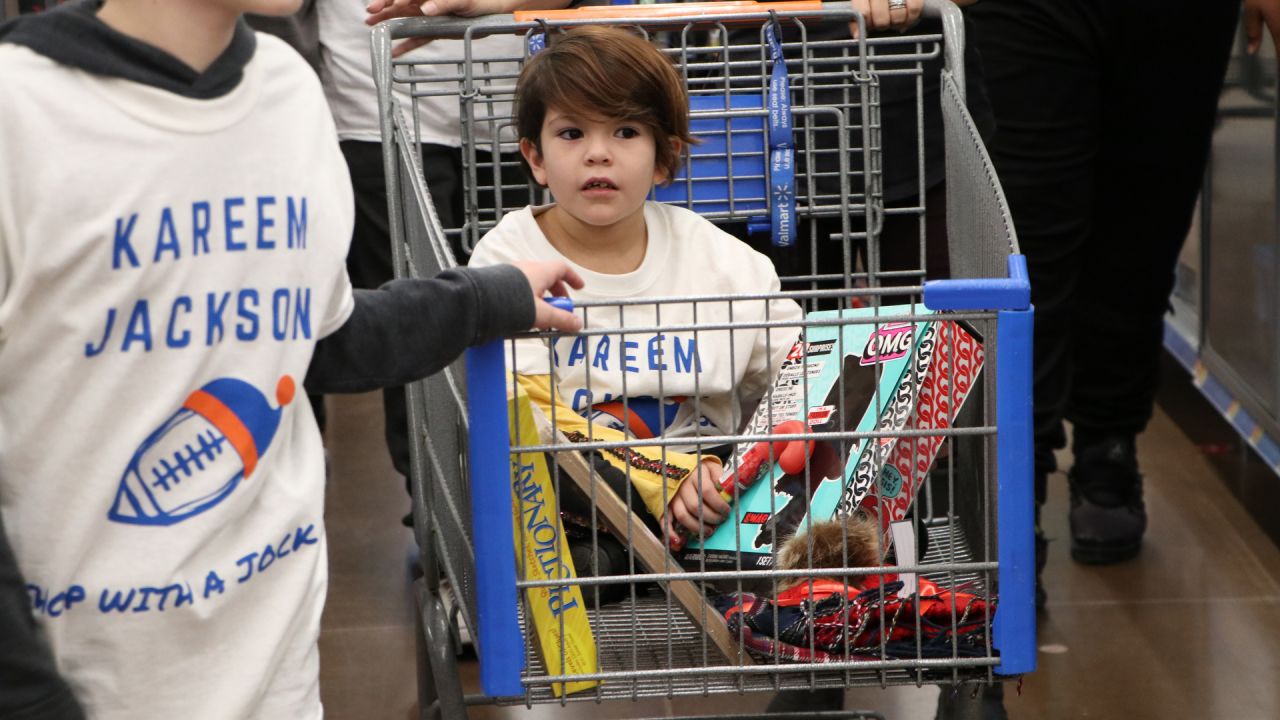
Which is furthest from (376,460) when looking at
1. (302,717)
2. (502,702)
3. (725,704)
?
(302,717)

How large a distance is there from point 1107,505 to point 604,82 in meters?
1.91

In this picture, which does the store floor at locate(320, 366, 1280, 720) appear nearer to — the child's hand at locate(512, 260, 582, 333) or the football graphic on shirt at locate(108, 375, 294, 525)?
the child's hand at locate(512, 260, 582, 333)

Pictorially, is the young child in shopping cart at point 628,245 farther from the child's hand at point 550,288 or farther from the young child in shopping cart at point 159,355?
the young child in shopping cart at point 159,355

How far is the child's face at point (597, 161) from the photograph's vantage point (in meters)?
2.49

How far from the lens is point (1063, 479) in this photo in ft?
14.1

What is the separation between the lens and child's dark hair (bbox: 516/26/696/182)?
2453 millimetres

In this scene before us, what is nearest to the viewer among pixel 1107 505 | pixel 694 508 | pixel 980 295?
pixel 980 295

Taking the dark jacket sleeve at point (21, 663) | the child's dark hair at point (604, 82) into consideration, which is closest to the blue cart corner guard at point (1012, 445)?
the child's dark hair at point (604, 82)

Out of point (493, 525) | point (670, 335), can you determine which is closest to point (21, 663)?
point (493, 525)

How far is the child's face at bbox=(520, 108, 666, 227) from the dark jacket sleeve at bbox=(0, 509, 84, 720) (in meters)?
1.25

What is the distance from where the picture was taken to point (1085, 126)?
131 inches

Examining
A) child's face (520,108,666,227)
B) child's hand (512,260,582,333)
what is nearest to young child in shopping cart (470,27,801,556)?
child's face (520,108,666,227)

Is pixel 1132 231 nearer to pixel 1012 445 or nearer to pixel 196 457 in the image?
pixel 1012 445

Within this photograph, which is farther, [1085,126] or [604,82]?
[1085,126]
